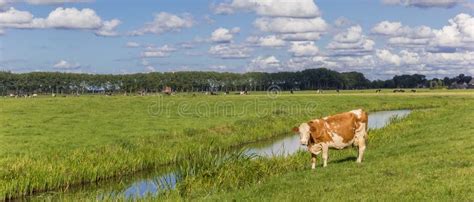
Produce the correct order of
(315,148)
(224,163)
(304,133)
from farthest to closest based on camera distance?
(224,163) → (315,148) → (304,133)

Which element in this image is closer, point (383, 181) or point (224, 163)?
point (383, 181)

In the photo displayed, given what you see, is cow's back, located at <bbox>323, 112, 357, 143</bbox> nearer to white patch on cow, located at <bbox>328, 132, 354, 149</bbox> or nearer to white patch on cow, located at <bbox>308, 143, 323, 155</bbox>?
white patch on cow, located at <bbox>328, 132, 354, 149</bbox>

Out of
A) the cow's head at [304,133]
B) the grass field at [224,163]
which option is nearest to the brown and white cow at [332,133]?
the cow's head at [304,133]

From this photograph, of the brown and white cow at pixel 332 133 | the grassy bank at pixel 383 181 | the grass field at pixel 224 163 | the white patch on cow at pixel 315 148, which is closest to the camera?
the grassy bank at pixel 383 181

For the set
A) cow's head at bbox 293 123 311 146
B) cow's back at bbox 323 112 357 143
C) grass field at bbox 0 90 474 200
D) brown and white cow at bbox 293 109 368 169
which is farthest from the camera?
cow's back at bbox 323 112 357 143

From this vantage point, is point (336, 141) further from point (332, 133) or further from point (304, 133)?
point (304, 133)

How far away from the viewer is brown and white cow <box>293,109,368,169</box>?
54.0 ft

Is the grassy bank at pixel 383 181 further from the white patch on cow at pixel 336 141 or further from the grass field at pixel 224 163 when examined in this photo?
the white patch on cow at pixel 336 141

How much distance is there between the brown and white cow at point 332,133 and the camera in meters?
16.5

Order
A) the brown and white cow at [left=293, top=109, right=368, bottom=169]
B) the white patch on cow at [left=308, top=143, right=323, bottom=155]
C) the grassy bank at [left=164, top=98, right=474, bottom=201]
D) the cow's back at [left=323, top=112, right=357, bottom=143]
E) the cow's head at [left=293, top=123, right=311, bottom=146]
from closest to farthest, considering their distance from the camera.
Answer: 1. the grassy bank at [left=164, top=98, right=474, bottom=201]
2. the cow's head at [left=293, top=123, right=311, bottom=146]
3. the brown and white cow at [left=293, top=109, right=368, bottom=169]
4. the white patch on cow at [left=308, top=143, right=323, bottom=155]
5. the cow's back at [left=323, top=112, right=357, bottom=143]

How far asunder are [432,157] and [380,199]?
5919mm

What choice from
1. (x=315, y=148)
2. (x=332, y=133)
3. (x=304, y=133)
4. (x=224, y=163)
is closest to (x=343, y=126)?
(x=332, y=133)

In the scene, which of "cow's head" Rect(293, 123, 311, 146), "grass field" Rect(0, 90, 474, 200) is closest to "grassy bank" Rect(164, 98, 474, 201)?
"grass field" Rect(0, 90, 474, 200)

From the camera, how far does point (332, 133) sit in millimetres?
16625
